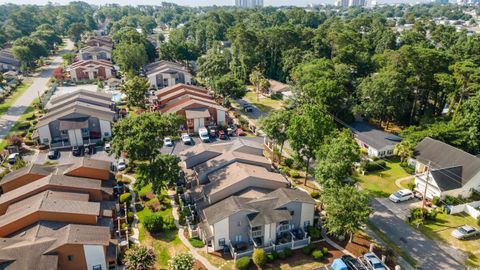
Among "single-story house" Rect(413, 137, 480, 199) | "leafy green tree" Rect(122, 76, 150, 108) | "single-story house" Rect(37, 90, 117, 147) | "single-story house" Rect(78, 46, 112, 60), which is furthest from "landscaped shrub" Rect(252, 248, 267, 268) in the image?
"single-story house" Rect(78, 46, 112, 60)

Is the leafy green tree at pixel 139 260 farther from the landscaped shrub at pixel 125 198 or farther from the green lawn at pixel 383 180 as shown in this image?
the green lawn at pixel 383 180

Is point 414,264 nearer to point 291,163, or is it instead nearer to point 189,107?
point 291,163

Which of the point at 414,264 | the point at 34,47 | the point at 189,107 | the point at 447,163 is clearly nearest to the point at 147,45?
the point at 34,47

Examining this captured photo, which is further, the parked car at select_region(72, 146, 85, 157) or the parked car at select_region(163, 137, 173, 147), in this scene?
the parked car at select_region(163, 137, 173, 147)

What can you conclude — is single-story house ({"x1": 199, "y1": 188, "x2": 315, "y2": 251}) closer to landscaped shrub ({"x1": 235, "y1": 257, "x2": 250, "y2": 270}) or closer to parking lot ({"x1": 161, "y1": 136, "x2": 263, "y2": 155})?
landscaped shrub ({"x1": 235, "y1": 257, "x2": 250, "y2": 270})

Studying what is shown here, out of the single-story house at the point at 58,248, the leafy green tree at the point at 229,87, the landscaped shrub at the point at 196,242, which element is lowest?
the landscaped shrub at the point at 196,242

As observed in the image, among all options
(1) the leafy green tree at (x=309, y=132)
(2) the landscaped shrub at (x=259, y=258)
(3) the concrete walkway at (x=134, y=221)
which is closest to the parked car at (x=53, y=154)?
(3) the concrete walkway at (x=134, y=221)

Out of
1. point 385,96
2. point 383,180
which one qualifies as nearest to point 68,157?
point 383,180
